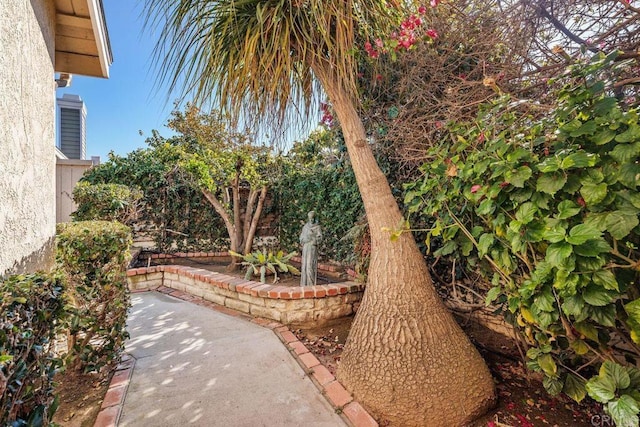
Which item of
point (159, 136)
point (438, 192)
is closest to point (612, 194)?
point (438, 192)

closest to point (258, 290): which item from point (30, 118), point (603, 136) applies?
point (30, 118)

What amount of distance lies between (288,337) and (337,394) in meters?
1.03

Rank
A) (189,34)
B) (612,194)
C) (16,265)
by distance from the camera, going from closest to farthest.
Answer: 1. (612,194)
2. (16,265)
3. (189,34)

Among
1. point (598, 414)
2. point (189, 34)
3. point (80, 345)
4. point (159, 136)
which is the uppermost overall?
point (159, 136)

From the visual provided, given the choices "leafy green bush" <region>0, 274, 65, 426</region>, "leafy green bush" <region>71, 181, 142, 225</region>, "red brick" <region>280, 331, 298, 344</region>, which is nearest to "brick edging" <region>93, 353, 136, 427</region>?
"leafy green bush" <region>0, 274, 65, 426</region>

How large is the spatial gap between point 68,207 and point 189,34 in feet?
22.5

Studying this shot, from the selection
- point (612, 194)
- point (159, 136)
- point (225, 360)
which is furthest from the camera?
point (159, 136)

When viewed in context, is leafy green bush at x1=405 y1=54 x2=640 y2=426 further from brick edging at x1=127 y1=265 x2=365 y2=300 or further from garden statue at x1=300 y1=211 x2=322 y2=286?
garden statue at x1=300 y1=211 x2=322 y2=286

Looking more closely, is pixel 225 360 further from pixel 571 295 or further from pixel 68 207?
pixel 68 207

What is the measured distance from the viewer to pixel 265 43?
2.28 m

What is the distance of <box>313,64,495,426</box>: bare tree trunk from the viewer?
82.4 inches

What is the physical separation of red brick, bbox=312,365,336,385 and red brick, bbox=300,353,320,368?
5 cm

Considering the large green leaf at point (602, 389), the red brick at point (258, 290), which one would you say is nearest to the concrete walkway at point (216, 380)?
the red brick at point (258, 290)

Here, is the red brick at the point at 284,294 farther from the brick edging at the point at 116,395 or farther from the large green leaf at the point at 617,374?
the large green leaf at the point at 617,374
